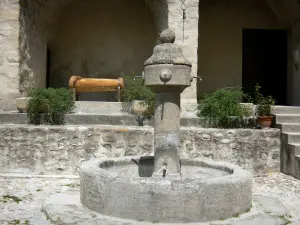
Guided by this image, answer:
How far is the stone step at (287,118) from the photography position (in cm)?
652

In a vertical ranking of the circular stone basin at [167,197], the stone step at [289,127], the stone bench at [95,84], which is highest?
the stone bench at [95,84]

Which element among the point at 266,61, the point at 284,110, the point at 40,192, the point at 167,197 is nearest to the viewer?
the point at 167,197

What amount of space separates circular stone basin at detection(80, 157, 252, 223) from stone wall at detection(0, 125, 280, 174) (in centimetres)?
228

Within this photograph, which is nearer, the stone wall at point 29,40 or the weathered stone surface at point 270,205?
the weathered stone surface at point 270,205

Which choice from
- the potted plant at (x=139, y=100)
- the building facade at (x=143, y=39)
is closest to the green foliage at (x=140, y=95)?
the potted plant at (x=139, y=100)

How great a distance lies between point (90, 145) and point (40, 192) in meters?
1.31

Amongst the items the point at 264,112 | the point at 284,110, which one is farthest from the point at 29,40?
the point at 284,110

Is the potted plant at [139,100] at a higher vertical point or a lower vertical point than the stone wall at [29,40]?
lower

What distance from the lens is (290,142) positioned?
19.9 ft

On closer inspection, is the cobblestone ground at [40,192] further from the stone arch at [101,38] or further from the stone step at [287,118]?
the stone arch at [101,38]

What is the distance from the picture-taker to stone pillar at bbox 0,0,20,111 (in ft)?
22.8

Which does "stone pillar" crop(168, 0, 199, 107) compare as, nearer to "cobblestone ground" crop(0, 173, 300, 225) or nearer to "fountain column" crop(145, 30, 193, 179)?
"cobblestone ground" crop(0, 173, 300, 225)

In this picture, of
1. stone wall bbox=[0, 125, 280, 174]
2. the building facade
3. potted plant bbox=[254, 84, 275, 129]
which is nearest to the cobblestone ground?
stone wall bbox=[0, 125, 280, 174]

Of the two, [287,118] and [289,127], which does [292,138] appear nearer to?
[289,127]
